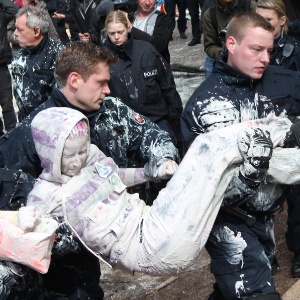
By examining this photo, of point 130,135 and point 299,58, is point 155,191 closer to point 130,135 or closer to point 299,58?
point 130,135

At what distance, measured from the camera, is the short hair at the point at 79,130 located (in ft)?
11.5

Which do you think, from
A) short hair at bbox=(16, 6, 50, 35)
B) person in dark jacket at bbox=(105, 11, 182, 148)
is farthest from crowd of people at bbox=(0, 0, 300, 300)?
short hair at bbox=(16, 6, 50, 35)

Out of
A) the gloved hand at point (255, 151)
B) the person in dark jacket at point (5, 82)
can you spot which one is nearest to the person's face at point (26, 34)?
the person in dark jacket at point (5, 82)

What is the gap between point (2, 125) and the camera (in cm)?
860

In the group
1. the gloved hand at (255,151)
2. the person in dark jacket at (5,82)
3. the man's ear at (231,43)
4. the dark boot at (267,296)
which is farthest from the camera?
the person in dark jacket at (5,82)

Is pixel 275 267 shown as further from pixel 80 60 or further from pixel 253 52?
pixel 80 60

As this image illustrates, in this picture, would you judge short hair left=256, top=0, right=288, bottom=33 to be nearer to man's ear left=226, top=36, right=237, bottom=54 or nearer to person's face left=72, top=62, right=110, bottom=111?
man's ear left=226, top=36, right=237, bottom=54

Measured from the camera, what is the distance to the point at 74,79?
4.22 meters

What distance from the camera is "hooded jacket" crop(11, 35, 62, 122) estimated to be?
5.79 metres

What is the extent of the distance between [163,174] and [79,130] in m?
0.57

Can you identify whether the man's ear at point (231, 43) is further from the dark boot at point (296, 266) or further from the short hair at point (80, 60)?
the dark boot at point (296, 266)

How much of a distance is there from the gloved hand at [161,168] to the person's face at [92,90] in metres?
0.51

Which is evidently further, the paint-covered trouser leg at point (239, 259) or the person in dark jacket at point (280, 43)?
the person in dark jacket at point (280, 43)

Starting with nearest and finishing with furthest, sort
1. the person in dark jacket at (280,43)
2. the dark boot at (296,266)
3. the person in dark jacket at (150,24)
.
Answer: the dark boot at (296,266) → the person in dark jacket at (280,43) → the person in dark jacket at (150,24)
